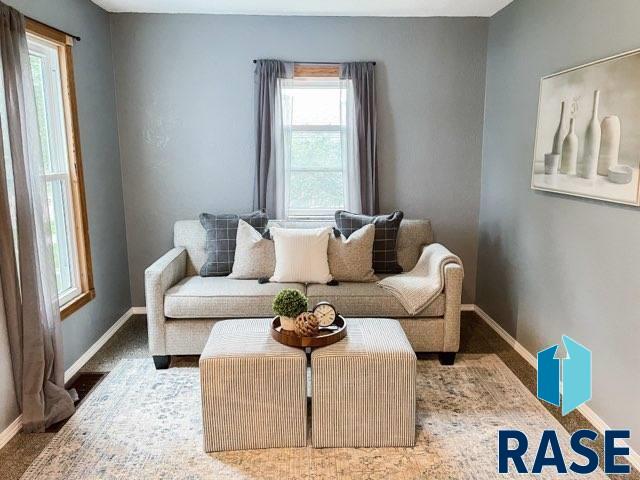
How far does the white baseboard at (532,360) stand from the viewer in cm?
217

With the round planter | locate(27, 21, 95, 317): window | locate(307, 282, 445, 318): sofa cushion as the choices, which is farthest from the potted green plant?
locate(27, 21, 95, 317): window

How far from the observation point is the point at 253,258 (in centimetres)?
339

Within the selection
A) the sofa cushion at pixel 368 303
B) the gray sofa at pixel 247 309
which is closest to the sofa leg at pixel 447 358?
the gray sofa at pixel 247 309

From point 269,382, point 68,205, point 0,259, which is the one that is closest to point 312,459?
point 269,382

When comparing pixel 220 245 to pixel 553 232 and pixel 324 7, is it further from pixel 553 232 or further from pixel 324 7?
pixel 553 232

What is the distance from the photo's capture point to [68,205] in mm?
3197

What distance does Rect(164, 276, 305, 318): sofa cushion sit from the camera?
3.07 metres

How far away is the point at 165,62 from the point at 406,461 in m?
3.33

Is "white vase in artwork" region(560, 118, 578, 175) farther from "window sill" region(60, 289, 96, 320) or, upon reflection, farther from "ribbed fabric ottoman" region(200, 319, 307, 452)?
"window sill" region(60, 289, 96, 320)

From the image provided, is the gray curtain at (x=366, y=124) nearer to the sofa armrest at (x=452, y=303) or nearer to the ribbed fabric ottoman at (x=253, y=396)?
the sofa armrest at (x=452, y=303)

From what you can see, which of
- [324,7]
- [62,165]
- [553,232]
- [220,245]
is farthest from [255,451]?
[324,7]

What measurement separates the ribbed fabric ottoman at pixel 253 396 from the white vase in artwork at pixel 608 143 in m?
1.72

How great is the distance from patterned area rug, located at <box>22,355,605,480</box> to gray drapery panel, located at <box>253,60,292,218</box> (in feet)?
5.12

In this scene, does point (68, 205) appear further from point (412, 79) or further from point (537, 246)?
point (537, 246)
